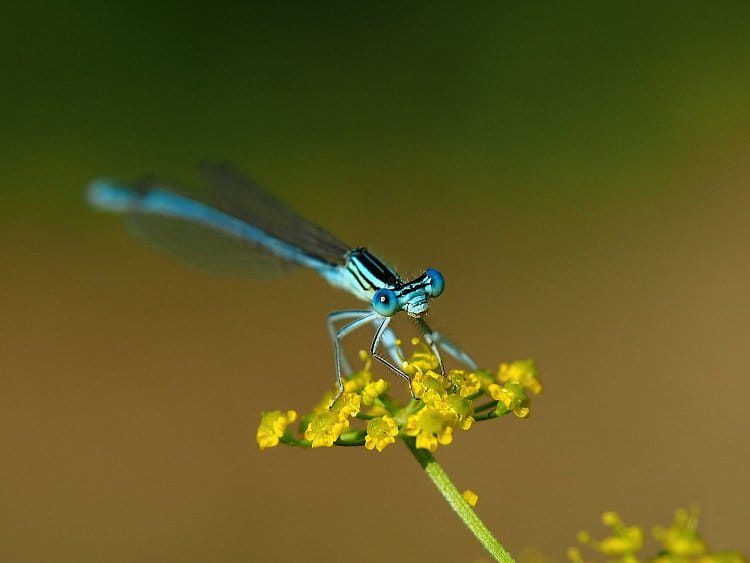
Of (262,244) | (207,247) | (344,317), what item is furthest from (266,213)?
(344,317)

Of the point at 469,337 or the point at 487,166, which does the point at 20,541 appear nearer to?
the point at 469,337

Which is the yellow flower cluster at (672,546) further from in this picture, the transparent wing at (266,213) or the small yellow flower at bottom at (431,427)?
the transparent wing at (266,213)

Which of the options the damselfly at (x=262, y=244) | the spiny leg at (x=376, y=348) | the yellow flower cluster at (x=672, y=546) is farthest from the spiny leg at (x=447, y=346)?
the yellow flower cluster at (x=672, y=546)

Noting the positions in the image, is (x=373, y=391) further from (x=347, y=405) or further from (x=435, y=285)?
(x=435, y=285)

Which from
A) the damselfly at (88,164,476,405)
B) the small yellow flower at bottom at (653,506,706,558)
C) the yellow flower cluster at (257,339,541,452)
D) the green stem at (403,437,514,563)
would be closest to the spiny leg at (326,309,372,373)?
the damselfly at (88,164,476,405)

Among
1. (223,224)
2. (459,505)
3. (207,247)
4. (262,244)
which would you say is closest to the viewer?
(459,505)

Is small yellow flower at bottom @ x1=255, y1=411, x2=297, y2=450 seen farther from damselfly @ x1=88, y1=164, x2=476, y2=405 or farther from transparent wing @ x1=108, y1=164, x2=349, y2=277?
transparent wing @ x1=108, y1=164, x2=349, y2=277

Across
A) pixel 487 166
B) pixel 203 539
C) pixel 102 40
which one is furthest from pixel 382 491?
pixel 102 40
